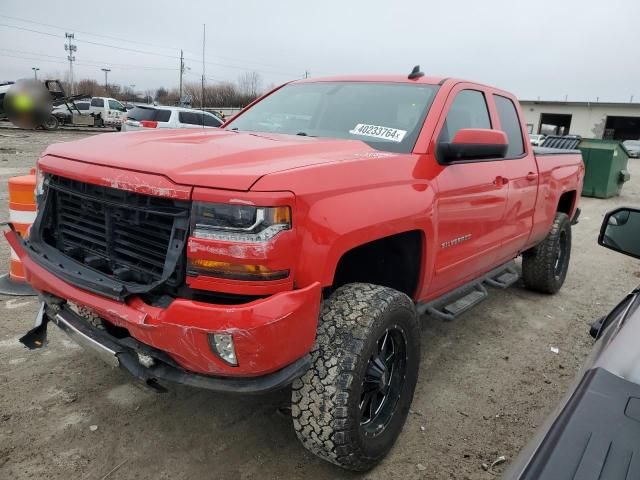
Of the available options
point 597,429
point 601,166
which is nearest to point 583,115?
point 601,166

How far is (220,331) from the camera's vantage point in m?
1.88

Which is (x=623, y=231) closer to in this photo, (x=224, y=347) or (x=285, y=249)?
(x=285, y=249)

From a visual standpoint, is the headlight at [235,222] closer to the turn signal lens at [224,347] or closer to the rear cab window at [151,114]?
the turn signal lens at [224,347]

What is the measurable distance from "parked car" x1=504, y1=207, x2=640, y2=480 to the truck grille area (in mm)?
1407

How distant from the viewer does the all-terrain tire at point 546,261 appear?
5.14m

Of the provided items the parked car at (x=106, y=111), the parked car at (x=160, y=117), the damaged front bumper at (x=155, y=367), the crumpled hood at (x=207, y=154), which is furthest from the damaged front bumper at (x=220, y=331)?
the parked car at (x=106, y=111)

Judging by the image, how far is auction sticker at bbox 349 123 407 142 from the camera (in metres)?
3.00

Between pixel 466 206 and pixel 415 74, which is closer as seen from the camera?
pixel 466 206

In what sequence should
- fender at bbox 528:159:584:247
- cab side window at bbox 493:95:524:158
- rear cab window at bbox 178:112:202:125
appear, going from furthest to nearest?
1. rear cab window at bbox 178:112:202:125
2. fender at bbox 528:159:584:247
3. cab side window at bbox 493:95:524:158

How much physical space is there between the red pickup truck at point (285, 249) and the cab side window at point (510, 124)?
826mm

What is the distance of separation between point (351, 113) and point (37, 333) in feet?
7.41

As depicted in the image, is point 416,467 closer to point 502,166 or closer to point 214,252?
point 214,252

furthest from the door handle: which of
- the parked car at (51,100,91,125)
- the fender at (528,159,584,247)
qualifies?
the parked car at (51,100,91,125)

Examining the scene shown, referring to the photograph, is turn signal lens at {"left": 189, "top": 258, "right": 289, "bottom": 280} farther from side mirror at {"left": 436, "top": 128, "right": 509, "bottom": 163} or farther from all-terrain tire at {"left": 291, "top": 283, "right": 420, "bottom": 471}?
side mirror at {"left": 436, "top": 128, "right": 509, "bottom": 163}
